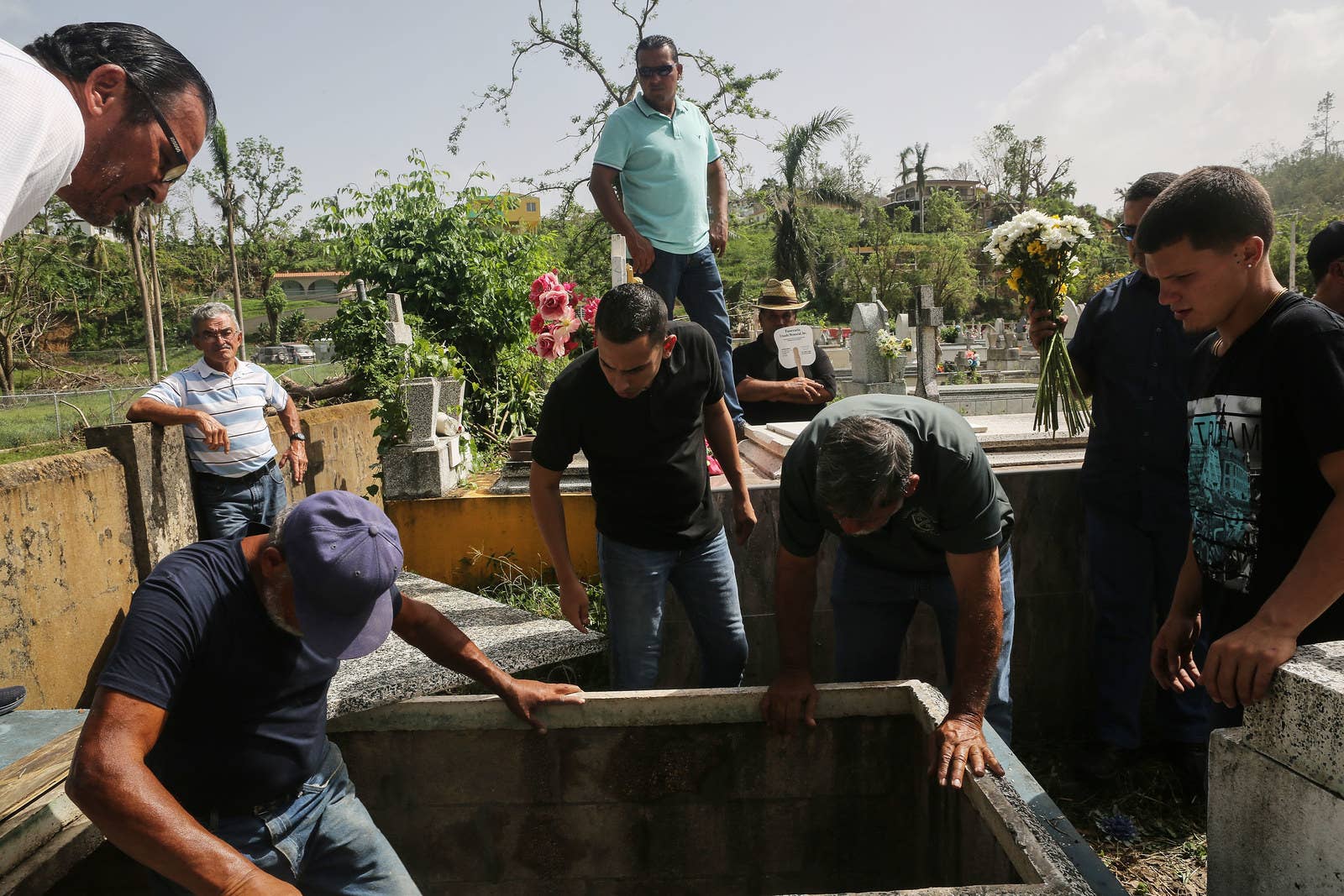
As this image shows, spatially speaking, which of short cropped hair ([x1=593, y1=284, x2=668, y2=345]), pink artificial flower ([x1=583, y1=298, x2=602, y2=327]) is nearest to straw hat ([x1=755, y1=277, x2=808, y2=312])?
pink artificial flower ([x1=583, y1=298, x2=602, y2=327])

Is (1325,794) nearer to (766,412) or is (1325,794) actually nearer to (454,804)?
(454,804)

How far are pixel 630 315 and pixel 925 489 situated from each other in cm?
107

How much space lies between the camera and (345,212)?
→ 332 inches

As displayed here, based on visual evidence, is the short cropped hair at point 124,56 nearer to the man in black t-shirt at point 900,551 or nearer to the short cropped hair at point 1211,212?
the man in black t-shirt at point 900,551

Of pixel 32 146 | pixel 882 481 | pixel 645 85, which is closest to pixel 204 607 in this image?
pixel 32 146

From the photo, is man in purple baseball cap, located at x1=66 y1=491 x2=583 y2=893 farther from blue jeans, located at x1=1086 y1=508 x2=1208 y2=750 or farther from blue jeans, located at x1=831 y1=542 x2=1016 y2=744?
blue jeans, located at x1=1086 y1=508 x2=1208 y2=750

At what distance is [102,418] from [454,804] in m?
16.4

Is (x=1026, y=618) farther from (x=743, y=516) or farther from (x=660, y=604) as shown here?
(x=660, y=604)

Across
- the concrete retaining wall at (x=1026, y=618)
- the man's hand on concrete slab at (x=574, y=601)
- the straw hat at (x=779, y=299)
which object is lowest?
the concrete retaining wall at (x=1026, y=618)

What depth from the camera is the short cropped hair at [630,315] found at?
2883 mm

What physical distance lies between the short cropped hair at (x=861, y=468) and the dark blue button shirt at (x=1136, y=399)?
167 cm

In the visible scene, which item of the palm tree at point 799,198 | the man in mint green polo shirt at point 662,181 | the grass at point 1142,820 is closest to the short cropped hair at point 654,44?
the man in mint green polo shirt at point 662,181

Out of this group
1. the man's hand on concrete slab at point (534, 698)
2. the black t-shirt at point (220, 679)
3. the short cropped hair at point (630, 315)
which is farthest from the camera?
the short cropped hair at point (630, 315)

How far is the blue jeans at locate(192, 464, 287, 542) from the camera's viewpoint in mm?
4465
